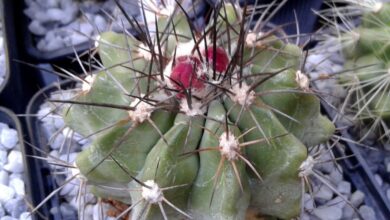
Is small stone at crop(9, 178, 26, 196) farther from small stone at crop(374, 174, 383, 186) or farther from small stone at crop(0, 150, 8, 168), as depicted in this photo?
small stone at crop(374, 174, 383, 186)

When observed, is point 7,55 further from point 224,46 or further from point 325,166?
point 325,166

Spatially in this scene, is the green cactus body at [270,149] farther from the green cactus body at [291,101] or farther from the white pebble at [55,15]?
the white pebble at [55,15]

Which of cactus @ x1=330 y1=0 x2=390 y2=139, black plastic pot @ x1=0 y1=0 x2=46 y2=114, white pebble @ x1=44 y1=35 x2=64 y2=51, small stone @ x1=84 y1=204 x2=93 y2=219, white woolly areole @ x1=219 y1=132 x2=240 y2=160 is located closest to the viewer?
white woolly areole @ x1=219 y1=132 x2=240 y2=160

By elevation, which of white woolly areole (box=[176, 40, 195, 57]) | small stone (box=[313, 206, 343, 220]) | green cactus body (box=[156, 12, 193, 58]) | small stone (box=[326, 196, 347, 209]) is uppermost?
green cactus body (box=[156, 12, 193, 58])

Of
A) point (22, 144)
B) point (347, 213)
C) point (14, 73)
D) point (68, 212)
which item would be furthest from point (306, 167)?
point (14, 73)

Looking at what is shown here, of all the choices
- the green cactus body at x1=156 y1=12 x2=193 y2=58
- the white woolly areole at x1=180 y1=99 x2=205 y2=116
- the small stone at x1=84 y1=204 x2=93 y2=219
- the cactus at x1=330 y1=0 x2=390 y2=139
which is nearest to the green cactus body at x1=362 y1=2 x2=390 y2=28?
the cactus at x1=330 y1=0 x2=390 y2=139

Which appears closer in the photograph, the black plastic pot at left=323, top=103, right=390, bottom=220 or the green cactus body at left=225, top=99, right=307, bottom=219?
the green cactus body at left=225, top=99, right=307, bottom=219

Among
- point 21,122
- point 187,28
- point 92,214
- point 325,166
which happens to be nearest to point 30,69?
point 21,122

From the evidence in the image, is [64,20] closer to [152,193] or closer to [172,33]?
[172,33]
